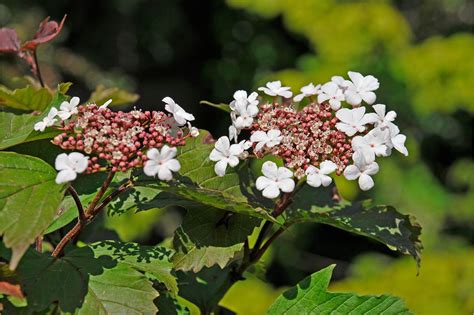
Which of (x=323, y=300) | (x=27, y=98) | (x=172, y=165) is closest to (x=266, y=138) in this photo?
(x=172, y=165)

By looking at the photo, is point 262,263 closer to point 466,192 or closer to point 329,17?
point 329,17

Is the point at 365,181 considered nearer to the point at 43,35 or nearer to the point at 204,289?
the point at 204,289

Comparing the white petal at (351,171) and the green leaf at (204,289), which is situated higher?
the white petal at (351,171)

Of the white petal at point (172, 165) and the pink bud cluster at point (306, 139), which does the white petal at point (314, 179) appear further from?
the white petal at point (172, 165)

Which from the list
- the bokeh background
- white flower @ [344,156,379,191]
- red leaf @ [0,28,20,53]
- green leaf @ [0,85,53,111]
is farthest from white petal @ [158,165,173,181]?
the bokeh background

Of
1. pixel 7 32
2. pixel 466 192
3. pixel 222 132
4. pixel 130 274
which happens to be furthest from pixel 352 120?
pixel 222 132

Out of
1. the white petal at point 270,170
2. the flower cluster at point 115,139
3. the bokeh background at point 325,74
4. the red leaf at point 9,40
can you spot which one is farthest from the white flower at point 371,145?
the bokeh background at point 325,74

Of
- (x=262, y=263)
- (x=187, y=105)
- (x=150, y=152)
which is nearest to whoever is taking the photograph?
(x=150, y=152)
